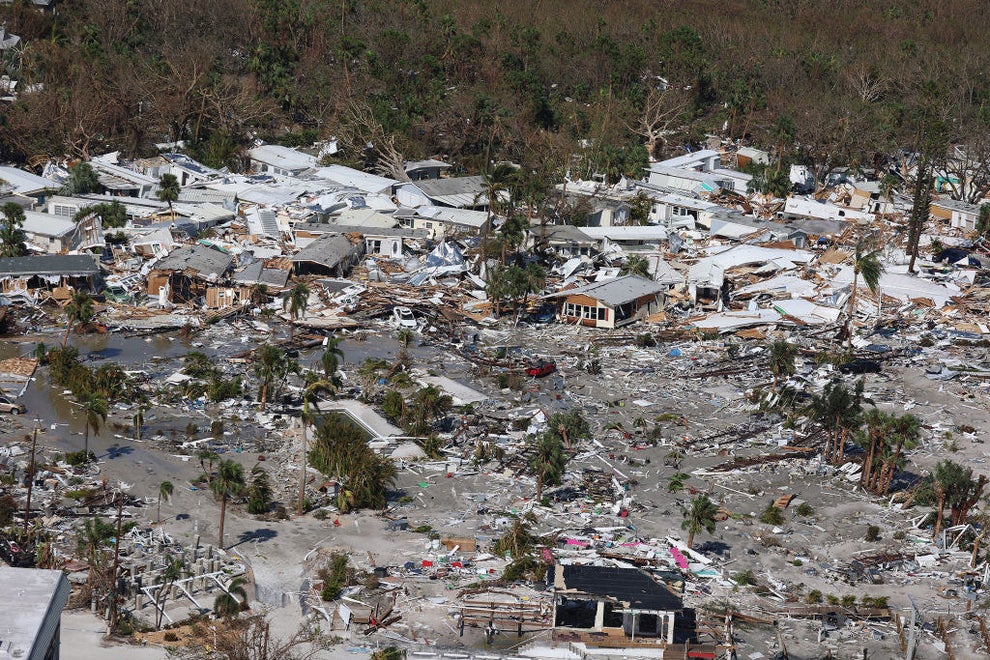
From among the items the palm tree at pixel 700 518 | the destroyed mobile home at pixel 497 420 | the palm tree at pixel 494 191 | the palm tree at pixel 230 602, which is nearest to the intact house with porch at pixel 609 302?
the destroyed mobile home at pixel 497 420

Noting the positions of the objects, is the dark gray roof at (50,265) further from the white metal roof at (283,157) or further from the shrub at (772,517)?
the shrub at (772,517)

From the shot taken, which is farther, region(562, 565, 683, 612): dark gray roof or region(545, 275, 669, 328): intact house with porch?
region(545, 275, 669, 328): intact house with porch

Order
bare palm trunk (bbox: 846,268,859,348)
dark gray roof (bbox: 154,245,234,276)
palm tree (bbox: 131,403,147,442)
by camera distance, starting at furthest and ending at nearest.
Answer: dark gray roof (bbox: 154,245,234,276), bare palm trunk (bbox: 846,268,859,348), palm tree (bbox: 131,403,147,442)

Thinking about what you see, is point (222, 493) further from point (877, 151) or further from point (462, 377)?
point (877, 151)

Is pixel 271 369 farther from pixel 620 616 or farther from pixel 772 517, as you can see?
pixel 620 616

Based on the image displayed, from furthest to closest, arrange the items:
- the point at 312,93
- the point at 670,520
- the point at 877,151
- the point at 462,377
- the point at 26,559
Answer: the point at 312,93 < the point at 877,151 < the point at 462,377 < the point at 670,520 < the point at 26,559

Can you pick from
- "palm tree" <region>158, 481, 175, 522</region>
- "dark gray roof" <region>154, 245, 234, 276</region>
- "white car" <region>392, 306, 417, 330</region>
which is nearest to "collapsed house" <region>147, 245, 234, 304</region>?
"dark gray roof" <region>154, 245, 234, 276</region>

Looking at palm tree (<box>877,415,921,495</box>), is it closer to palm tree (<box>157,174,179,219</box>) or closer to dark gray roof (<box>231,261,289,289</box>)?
dark gray roof (<box>231,261,289,289</box>)

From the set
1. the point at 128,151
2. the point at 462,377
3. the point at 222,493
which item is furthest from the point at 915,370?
the point at 128,151
